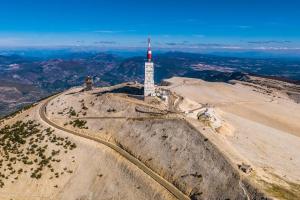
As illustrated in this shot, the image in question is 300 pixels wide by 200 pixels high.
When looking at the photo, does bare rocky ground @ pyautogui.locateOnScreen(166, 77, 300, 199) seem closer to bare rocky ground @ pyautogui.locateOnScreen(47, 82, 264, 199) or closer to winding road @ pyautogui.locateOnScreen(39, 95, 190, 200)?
bare rocky ground @ pyautogui.locateOnScreen(47, 82, 264, 199)

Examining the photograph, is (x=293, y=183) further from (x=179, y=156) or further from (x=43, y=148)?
(x=43, y=148)

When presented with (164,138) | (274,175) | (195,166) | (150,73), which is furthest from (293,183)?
(150,73)

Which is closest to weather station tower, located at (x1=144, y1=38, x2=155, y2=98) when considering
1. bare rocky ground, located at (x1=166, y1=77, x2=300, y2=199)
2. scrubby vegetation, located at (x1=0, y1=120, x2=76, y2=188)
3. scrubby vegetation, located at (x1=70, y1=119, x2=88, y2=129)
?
bare rocky ground, located at (x1=166, y1=77, x2=300, y2=199)

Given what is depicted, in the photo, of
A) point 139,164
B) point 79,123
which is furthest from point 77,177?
point 79,123

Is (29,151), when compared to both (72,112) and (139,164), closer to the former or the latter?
(72,112)

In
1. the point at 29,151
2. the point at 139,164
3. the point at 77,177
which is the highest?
Result: the point at 139,164

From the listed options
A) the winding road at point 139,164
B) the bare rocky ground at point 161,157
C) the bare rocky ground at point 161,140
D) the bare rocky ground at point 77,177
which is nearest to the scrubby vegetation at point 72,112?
the bare rocky ground at point 161,140

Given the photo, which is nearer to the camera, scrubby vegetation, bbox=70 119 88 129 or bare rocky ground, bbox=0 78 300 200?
bare rocky ground, bbox=0 78 300 200

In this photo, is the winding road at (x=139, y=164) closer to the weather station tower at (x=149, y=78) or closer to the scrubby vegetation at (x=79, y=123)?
the scrubby vegetation at (x=79, y=123)
